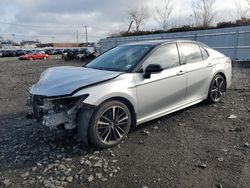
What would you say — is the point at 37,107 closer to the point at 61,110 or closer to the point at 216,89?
the point at 61,110

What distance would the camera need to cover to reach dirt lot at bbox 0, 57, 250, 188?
10.9ft

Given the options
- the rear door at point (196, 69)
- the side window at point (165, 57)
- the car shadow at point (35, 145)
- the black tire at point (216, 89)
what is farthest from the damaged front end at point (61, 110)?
the black tire at point (216, 89)

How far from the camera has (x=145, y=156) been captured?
3.90 metres

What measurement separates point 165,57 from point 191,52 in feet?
2.94

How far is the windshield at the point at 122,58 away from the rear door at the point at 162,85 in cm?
21

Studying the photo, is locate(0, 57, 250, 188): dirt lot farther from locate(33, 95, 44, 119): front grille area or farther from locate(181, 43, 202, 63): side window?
locate(181, 43, 202, 63): side window

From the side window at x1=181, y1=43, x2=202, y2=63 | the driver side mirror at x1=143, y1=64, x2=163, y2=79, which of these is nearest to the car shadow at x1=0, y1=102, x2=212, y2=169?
the driver side mirror at x1=143, y1=64, x2=163, y2=79

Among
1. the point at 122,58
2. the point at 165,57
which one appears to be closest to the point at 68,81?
the point at 122,58

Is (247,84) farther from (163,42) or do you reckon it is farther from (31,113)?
(31,113)

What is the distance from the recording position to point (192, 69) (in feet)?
17.7

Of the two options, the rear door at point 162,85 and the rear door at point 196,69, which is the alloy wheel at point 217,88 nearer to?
the rear door at point 196,69

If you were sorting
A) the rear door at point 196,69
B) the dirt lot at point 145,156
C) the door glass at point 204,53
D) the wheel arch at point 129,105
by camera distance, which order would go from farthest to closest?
the door glass at point 204,53
the rear door at point 196,69
the wheel arch at point 129,105
the dirt lot at point 145,156

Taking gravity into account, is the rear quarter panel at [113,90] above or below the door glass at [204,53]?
below

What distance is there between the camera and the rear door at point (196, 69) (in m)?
5.38
